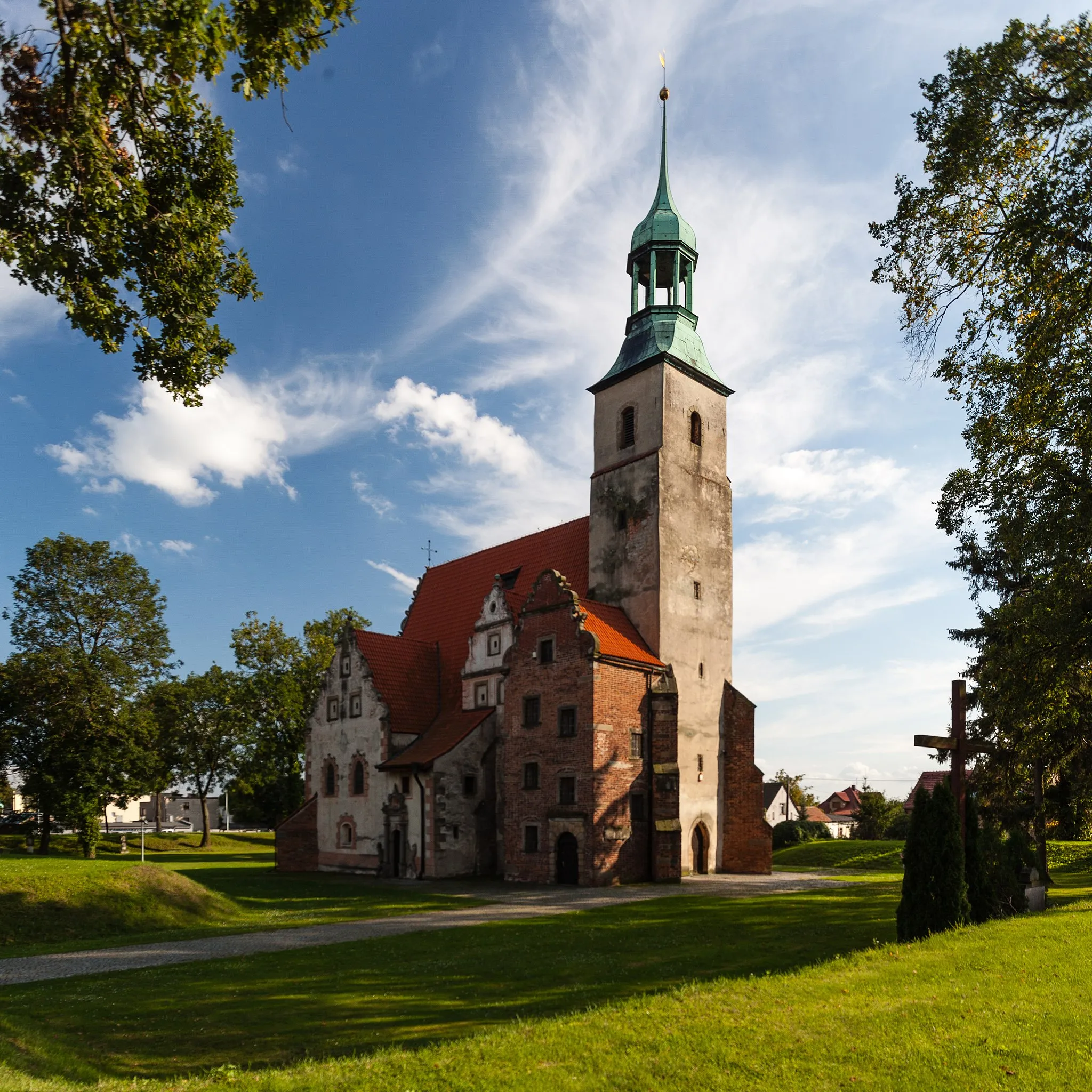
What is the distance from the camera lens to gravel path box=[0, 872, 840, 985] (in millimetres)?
15891

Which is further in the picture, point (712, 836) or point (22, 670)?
point (22, 670)

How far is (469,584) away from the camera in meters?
44.2

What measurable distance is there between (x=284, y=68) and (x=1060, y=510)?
1565 cm

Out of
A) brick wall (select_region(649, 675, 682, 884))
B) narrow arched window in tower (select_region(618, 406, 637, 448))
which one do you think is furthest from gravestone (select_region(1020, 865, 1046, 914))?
narrow arched window in tower (select_region(618, 406, 637, 448))

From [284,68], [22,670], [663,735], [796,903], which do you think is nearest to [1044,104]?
[284,68]

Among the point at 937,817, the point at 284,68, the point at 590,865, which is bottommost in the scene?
the point at 590,865

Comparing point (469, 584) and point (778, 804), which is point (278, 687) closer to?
point (469, 584)

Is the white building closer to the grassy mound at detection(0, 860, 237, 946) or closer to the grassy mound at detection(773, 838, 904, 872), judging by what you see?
the grassy mound at detection(773, 838, 904, 872)

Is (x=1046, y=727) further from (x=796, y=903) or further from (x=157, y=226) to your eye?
(x=157, y=226)

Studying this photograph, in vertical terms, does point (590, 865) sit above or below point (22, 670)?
below

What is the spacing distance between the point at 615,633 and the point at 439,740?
8.83 m

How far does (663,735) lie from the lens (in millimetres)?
32062

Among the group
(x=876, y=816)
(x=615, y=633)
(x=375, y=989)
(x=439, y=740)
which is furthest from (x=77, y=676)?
(x=876, y=816)

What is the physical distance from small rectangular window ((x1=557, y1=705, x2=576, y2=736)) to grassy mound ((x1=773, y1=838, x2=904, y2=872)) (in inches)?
620
